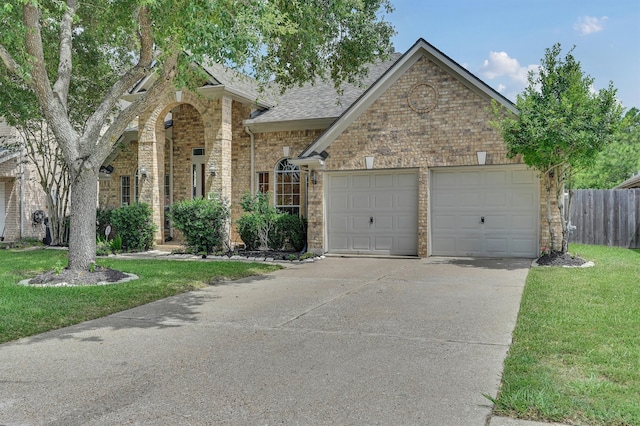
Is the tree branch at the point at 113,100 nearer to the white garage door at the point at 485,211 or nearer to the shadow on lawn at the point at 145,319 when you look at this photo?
the shadow on lawn at the point at 145,319

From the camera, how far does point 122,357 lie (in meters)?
4.99

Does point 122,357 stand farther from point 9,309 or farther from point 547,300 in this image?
point 547,300

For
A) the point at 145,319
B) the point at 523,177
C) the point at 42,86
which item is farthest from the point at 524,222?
the point at 42,86

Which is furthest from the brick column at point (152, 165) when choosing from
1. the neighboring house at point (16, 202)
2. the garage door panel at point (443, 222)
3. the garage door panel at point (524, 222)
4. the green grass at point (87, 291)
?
the garage door panel at point (524, 222)

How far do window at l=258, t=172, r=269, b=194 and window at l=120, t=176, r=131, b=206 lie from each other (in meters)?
5.37

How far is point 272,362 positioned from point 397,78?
34.5 ft

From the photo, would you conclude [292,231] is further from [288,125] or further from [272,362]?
[272,362]

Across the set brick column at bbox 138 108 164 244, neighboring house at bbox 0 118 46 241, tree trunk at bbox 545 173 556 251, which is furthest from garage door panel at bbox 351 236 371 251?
neighboring house at bbox 0 118 46 241

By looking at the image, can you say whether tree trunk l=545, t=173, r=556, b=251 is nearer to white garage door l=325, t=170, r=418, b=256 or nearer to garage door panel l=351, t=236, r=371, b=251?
white garage door l=325, t=170, r=418, b=256

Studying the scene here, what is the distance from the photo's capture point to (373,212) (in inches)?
567

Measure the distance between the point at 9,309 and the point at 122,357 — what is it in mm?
2954

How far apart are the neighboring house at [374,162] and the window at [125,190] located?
6.89ft

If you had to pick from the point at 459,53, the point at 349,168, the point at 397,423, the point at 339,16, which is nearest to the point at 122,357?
the point at 397,423

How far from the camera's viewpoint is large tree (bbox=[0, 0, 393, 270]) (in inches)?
319
